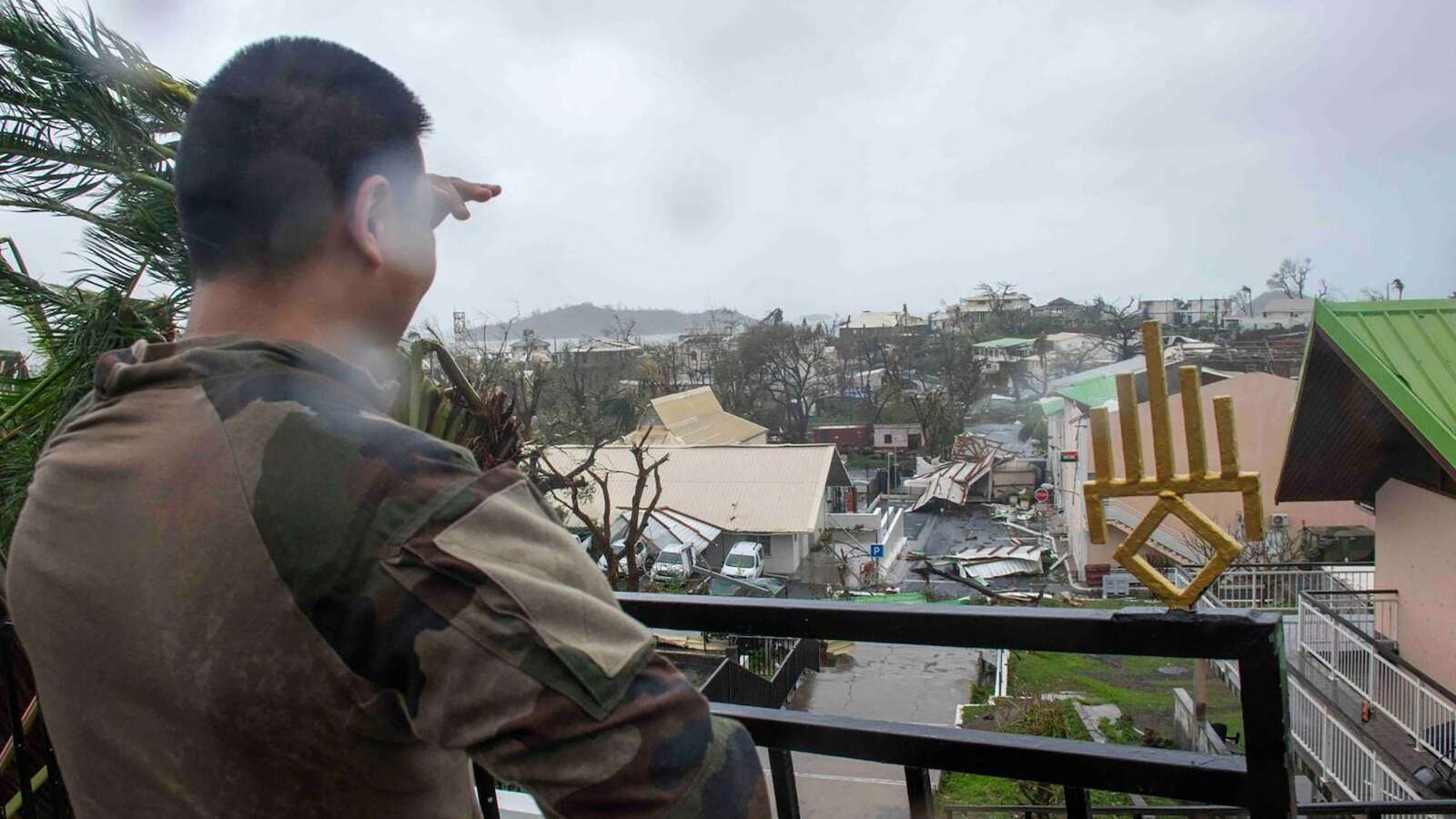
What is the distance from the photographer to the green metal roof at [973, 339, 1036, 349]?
9461mm

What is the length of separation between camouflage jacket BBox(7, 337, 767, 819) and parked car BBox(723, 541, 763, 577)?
1111 cm

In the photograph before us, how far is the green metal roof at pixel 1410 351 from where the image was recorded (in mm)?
4781

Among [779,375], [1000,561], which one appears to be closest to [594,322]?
[779,375]

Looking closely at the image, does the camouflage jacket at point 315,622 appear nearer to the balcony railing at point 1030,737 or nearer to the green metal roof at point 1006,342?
the balcony railing at point 1030,737

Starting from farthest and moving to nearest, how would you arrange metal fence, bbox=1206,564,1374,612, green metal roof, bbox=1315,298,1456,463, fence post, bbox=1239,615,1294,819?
metal fence, bbox=1206,564,1374,612 < green metal roof, bbox=1315,298,1456,463 < fence post, bbox=1239,615,1294,819

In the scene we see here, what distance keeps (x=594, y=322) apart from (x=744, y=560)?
14.4 feet

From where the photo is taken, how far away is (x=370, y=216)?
27.8 inches

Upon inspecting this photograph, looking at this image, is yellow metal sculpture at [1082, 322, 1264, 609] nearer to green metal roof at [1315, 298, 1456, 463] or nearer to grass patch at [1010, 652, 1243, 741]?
green metal roof at [1315, 298, 1456, 463]

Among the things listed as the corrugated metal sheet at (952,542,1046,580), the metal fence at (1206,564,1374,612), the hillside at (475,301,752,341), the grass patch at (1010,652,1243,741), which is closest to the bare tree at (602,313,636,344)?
the hillside at (475,301,752,341)

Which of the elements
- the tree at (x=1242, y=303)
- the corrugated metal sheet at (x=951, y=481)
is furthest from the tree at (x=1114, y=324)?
the corrugated metal sheet at (x=951, y=481)

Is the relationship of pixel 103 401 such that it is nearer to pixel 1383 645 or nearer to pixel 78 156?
pixel 78 156

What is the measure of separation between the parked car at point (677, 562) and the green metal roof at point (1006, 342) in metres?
4.39

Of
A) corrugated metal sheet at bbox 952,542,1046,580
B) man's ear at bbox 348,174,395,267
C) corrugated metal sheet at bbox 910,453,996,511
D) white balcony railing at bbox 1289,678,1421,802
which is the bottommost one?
white balcony railing at bbox 1289,678,1421,802

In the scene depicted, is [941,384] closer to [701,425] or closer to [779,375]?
[779,375]
